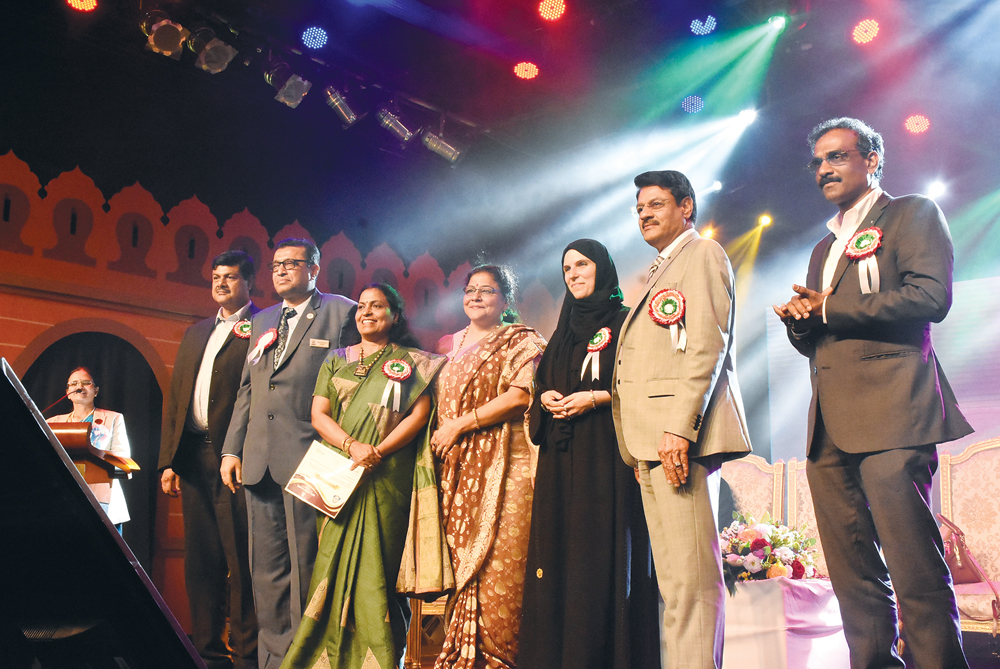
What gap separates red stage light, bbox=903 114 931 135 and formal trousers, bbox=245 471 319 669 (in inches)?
198

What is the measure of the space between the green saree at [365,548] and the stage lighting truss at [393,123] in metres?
2.66

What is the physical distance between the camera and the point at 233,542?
350 centimetres

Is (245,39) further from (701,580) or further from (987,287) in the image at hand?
(987,287)

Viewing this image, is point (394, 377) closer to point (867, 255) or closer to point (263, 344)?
point (263, 344)

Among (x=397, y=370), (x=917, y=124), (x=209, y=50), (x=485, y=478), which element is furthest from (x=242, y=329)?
(x=917, y=124)

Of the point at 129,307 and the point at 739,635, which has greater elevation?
the point at 129,307

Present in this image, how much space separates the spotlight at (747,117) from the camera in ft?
19.5

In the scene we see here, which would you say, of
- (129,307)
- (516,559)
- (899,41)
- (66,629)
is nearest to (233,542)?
(516,559)

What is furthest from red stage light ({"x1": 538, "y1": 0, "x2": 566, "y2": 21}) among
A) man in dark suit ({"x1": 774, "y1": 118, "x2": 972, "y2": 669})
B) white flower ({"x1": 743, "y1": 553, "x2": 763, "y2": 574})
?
white flower ({"x1": 743, "y1": 553, "x2": 763, "y2": 574})

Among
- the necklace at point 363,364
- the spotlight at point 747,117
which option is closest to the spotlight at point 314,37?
the necklace at point 363,364

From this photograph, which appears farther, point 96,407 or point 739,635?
point 96,407

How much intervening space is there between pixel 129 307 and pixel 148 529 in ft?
4.55

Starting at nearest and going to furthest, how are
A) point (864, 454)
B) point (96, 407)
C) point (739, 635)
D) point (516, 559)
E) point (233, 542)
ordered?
1. point (864, 454)
2. point (516, 559)
3. point (739, 635)
4. point (233, 542)
5. point (96, 407)

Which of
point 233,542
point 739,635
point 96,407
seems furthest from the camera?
point 96,407
